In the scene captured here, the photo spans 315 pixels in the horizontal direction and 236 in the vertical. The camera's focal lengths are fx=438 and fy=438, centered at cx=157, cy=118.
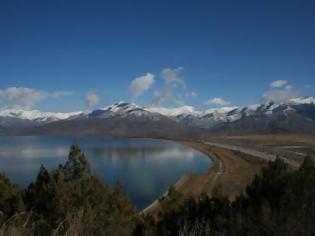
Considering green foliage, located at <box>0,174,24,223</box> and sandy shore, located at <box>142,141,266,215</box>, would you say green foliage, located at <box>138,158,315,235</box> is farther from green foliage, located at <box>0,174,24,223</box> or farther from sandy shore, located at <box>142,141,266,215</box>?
sandy shore, located at <box>142,141,266,215</box>

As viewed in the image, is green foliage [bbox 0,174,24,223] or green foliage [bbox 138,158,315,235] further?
green foliage [bbox 0,174,24,223]

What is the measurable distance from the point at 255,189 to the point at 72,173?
27.4ft

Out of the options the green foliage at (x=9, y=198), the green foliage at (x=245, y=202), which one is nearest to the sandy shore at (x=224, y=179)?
the green foliage at (x=245, y=202)

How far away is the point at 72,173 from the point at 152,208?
12.3 meters

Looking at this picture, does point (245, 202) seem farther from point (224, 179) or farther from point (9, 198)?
point (224, 179)

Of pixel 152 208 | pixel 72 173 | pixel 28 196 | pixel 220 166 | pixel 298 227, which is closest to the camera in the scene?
pixel 298 227

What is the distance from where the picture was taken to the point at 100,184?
17.8m

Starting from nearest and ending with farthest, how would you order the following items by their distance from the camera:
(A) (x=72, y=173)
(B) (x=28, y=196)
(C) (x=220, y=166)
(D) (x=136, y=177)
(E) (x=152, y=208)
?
(B) (x=28, y=196) → (A) (x=72, y=173) → (E) (x=152, y=208) → (D) (x=136, y=177) → (C) (x=220, y=166)

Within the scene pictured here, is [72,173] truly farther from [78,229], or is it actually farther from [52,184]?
[78,229]

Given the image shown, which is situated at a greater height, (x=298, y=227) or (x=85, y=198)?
(x=298, y=227)

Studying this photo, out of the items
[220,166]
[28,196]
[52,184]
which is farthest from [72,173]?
[220,166]

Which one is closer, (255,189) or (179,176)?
(255,189)

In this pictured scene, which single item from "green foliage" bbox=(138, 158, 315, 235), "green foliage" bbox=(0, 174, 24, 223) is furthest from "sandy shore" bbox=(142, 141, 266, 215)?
"green foliage" bbox=(0, 174, 24, 223)

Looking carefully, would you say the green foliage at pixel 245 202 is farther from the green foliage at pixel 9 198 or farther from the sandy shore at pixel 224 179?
the sandy shore at pixel 224 179
